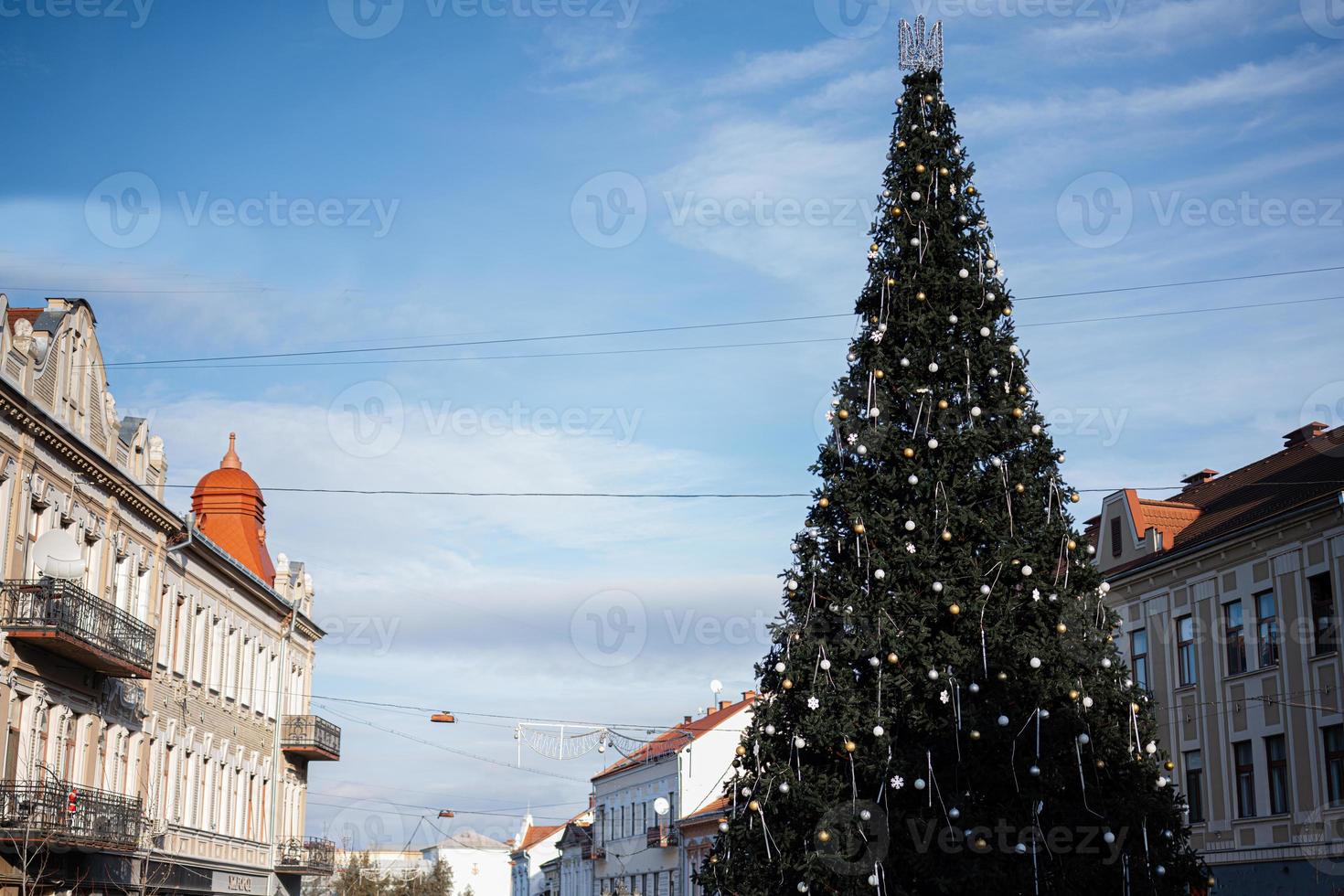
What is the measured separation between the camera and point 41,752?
2619 cm

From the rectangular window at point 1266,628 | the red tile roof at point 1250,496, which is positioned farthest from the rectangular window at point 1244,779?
the red tile roof at point 1250,496

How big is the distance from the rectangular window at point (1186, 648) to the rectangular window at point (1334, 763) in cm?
496

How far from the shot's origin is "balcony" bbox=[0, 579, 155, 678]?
24.5m

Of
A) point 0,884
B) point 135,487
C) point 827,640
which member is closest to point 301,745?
point 135,487

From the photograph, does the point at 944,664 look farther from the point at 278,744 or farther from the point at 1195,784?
the point at 278,744

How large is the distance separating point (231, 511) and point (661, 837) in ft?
95.1

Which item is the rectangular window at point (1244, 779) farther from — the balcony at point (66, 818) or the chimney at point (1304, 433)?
the balcony at point (66, 818)

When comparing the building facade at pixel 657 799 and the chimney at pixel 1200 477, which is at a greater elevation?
the chimney at pixel 1200 477

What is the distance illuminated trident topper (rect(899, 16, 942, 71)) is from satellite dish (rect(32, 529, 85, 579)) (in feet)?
51.1

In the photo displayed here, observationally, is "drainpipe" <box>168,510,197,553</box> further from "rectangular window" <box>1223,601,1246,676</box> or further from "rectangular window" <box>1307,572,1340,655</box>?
"rectangular window" <box>1307,572,1340,655</box>

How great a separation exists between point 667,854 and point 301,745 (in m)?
24.0

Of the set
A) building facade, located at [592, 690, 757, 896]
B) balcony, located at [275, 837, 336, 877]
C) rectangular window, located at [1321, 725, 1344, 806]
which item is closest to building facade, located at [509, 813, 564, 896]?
building facade, located at [592, 690, 757, 896]

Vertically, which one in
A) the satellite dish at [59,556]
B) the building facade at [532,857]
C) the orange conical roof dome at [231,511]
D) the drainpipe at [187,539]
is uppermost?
the orange conical roof dome at [231,511]

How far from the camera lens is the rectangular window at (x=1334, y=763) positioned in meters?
28.8
